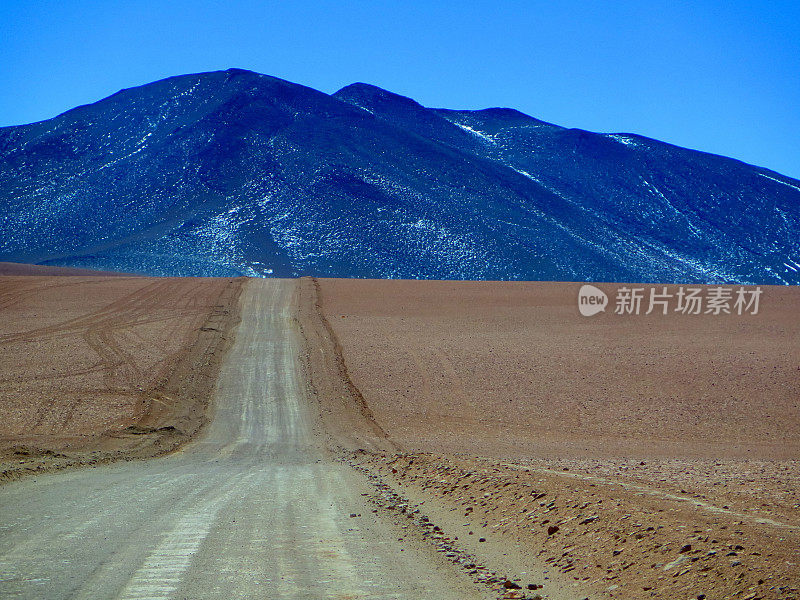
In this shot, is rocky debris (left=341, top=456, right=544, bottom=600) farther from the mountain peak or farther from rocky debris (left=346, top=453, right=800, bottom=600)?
the mountain peak

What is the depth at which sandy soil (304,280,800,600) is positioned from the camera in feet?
17.3

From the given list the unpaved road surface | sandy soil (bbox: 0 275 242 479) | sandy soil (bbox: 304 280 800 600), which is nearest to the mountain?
sandy soil (bbox: 0 275 242 479)

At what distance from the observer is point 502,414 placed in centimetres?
1745

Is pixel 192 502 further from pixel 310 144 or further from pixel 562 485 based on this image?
pixel 310 144

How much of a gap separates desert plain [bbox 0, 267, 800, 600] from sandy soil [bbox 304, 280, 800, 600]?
4 centimetres

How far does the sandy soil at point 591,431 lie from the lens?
5258 mm

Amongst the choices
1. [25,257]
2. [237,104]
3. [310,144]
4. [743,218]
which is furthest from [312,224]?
[743,218]

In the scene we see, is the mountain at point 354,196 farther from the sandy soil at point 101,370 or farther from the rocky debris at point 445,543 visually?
the rocky debris at point 445,543

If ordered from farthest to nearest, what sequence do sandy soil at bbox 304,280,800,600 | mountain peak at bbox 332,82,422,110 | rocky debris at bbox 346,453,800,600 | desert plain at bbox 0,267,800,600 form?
mountain peak at bbox 332,82,422,110, desert plain at bbox 0,267,800,600, sandy soil at bbox 304,280,800,600, rocky debris at bbox 346,453,800,600

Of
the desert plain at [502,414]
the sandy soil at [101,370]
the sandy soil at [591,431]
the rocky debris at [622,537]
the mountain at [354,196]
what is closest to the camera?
the rocky debris at [622,537]

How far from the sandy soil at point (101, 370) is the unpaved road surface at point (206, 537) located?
6.99 feet

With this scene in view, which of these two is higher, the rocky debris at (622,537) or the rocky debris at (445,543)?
the rocky debris at (622,537)

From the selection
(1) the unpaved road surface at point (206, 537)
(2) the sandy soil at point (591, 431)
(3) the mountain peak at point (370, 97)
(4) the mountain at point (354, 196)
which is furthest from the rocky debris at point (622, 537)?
(3) the mountain peak at point (370, 97)

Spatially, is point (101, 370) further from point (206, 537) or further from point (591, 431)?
point (206, 537)
